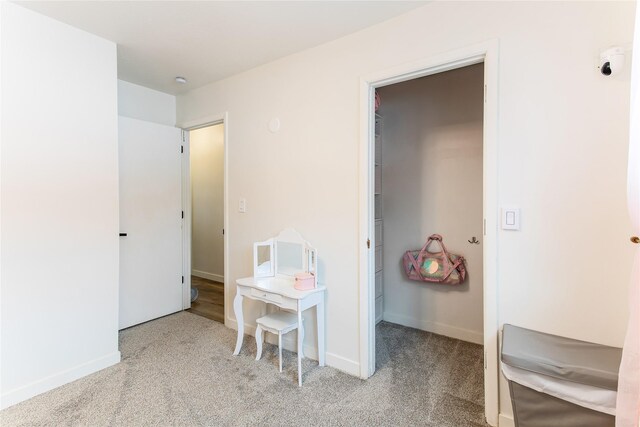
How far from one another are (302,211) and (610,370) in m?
1.92

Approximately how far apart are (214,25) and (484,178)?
2.00 meters

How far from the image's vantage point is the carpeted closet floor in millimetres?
1770

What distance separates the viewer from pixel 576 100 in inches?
58.7

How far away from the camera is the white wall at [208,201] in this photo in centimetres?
481

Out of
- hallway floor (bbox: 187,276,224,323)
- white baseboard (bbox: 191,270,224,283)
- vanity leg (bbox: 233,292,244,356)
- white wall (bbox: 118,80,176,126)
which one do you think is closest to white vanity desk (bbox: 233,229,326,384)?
vanity leg (bbox: 233,292,244,356)

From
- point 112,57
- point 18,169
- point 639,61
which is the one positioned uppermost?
point 112,57

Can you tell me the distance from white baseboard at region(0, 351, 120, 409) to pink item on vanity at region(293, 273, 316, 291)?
1.53 meters

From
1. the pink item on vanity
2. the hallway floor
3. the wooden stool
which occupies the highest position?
the pink item on vanity

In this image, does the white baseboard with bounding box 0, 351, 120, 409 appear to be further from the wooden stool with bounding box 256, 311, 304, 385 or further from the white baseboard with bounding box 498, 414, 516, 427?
the white baseboard with bounding box 498, 414, 516, 427

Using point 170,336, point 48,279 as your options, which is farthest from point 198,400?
point 48,279

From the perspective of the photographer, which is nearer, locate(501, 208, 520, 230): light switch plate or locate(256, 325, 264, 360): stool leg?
locate(501, 208, 520, 230): light switch plate

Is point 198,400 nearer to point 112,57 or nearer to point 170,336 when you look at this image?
point 170,336

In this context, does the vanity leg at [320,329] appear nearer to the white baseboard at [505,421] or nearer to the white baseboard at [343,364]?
the white baseboard at [343,364]

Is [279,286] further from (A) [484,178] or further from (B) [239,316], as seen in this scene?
(A) [484,178]
